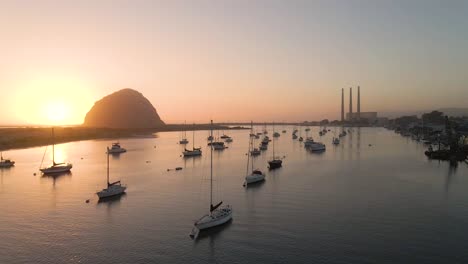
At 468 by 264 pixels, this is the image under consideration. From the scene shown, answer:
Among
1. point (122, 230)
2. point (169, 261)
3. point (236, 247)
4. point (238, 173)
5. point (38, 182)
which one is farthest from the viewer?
point (238, 173)

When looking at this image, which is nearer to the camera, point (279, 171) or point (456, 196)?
point (456, 196)

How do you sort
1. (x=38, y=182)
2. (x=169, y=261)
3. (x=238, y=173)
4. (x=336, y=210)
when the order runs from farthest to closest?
(x=238, y=173) → (x=38, y=182) → (x=336, y=210) → (x=169, y=261)

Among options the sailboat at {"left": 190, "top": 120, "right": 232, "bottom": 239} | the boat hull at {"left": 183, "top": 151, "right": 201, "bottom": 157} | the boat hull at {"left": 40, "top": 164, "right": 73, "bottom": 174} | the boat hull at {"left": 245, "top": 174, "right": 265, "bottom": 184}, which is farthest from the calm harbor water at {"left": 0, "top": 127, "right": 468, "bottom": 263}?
the boat hull at {"left": 183, "top": 151, "right": 201, "bottom": 157}

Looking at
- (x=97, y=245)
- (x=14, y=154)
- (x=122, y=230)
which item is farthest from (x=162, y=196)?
(x=14, y=154)

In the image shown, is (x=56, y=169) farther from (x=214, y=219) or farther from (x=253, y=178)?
(x=214, y=219)

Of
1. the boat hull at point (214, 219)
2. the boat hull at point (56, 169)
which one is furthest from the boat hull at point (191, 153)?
the boat hull at point (214, 219)

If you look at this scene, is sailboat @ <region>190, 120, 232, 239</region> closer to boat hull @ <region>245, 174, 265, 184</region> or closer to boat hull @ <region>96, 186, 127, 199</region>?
boat hull @ <region>96, 186, 127, 199</region>

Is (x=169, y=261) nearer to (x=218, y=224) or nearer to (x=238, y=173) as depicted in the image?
(x=218, y=224)

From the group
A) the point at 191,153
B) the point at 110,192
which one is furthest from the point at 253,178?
the point at 191,153

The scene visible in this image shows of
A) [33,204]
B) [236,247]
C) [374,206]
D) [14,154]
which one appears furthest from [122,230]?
[14,154]
